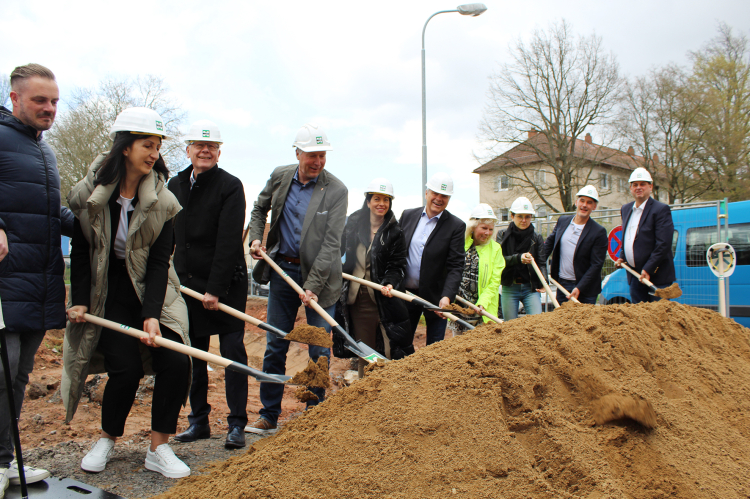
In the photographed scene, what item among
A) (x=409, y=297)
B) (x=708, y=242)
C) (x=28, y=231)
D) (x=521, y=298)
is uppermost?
(x=28, y=231)

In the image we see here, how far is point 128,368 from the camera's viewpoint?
2947 millimetres

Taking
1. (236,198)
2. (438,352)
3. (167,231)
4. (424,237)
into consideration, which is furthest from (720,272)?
(167,231)

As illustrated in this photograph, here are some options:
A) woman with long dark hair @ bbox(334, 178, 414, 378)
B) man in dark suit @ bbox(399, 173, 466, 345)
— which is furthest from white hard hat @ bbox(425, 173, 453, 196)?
woman with long dark hair @ bbox(334, 178, 414, 378)

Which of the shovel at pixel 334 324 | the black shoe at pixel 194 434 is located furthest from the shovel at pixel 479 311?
the black shoe at pixel 194 434

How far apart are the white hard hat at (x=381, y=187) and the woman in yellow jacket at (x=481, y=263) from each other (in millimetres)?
1117

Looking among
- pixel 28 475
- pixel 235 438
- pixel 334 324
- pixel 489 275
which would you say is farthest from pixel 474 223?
pixel 28 475

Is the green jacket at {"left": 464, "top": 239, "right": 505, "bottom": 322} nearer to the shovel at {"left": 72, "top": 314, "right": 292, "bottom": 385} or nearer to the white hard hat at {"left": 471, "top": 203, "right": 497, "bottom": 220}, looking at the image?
the white hard hat at {"left": 471, "top": 203, "right": 497, "bottom": 220}

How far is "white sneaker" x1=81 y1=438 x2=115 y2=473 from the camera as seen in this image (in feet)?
9.49

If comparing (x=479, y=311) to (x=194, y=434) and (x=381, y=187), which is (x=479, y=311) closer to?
(x=381, y=187)

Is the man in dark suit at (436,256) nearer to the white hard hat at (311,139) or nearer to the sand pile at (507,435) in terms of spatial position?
the white hard hat at (311,139)

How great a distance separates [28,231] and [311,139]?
197 centimetres

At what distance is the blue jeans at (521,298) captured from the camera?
604 cm

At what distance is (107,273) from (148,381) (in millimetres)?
2808

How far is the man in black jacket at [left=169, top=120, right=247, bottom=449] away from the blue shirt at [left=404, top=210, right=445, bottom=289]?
167cm
